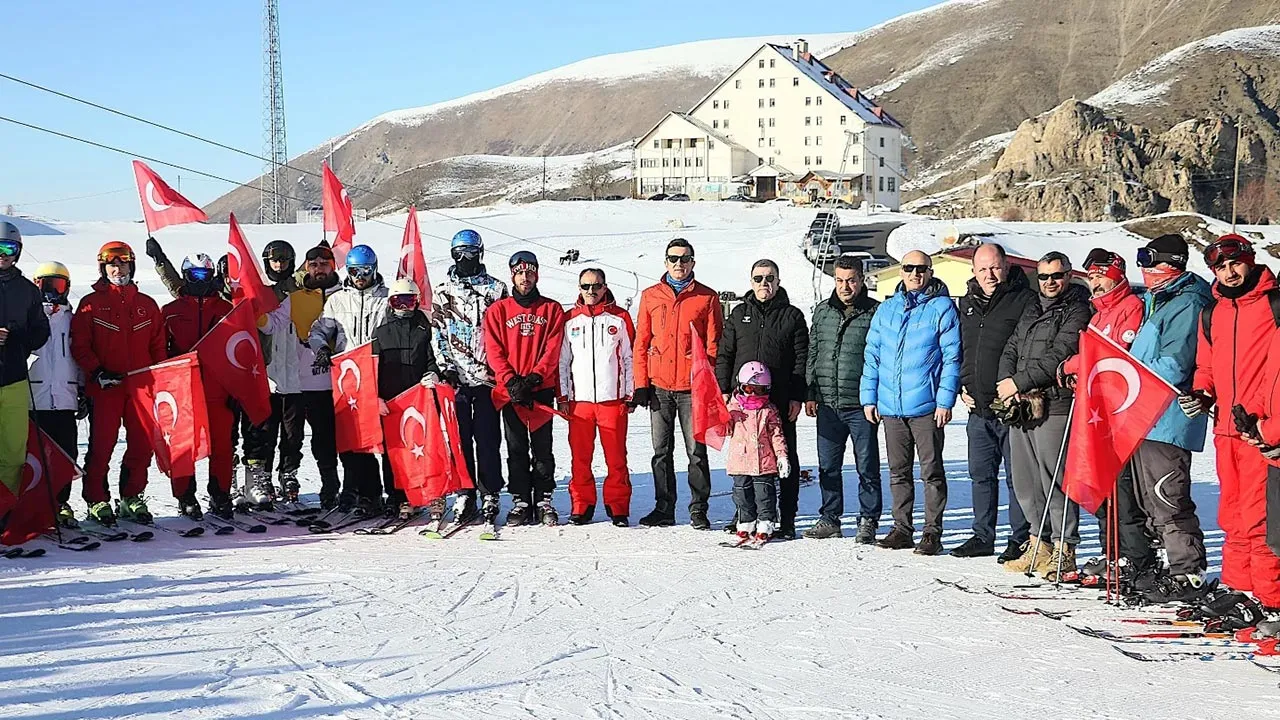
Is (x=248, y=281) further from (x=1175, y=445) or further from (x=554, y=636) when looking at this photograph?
(x=1175, y=445)

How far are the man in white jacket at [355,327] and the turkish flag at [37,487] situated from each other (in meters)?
1.79

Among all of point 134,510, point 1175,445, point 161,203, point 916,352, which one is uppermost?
point 161,203

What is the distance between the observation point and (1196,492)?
402 inches

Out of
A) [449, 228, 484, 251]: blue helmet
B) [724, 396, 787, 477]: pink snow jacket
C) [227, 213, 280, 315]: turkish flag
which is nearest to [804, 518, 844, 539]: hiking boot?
[724, 396, 787, 477]: pink snow jacket

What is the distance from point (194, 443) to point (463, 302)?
2062 millimetres

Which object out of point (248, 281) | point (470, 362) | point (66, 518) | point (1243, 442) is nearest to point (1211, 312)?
point (1243, 442)

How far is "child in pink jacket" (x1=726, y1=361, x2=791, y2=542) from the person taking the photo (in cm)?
789

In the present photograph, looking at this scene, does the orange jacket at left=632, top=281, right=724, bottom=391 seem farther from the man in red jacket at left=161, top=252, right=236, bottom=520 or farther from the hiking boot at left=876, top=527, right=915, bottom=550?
the man in red jacket at left=161, top=252, right=236, bottom=520

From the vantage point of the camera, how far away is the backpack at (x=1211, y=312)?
534 centimetres

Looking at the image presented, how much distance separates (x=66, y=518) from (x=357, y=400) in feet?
6.66

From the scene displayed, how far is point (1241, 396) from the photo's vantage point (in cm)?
549

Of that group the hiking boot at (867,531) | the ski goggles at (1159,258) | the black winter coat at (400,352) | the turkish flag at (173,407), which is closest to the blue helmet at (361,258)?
the black winter coat at (400,352)

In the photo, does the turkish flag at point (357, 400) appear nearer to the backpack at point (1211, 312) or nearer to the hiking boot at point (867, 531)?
the hiking boot at point (867, 531)

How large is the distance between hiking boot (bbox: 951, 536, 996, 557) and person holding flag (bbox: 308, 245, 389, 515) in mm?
3979
